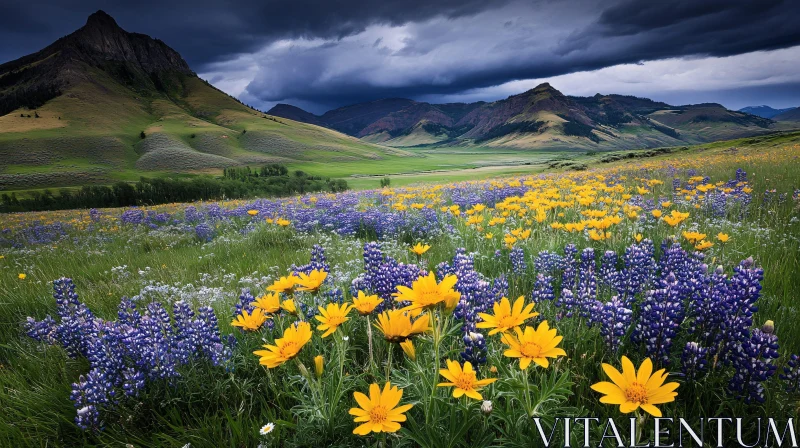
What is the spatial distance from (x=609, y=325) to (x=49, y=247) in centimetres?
1162

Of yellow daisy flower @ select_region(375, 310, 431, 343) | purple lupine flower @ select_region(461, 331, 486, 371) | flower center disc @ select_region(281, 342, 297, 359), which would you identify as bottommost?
purple lupine flower @ select_region(461, 331, 486, 371)

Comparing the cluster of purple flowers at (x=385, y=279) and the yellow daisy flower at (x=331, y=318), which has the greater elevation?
the yellow daisy flower at (x=331, y=318)

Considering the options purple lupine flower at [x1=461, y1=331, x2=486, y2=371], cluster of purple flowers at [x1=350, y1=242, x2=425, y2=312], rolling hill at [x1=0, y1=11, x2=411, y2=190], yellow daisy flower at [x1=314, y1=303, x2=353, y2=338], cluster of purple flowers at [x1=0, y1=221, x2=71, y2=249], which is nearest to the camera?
yellow daisy flower at [x1=314, y1=303, x2=353, y2=338]

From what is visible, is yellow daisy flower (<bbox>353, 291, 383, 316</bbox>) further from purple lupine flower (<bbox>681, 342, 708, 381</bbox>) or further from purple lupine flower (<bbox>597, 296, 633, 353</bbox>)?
purple lupine flower (<bbox>681, 342, 708, 381</bbox>)

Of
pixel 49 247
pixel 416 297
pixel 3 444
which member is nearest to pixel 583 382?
pixel 416 297

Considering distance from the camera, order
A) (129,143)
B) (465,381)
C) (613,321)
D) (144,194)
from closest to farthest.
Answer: (465,381) < (613,321) < (144,194) < (129,143)

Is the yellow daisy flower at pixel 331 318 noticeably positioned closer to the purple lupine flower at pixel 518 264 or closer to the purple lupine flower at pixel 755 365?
the purple lupine flower at pixel 755 365

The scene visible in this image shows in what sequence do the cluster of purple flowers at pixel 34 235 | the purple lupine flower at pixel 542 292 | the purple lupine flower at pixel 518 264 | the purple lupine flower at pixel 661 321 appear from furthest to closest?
the cluster of purple flowers at pixel 34 235 < the purple lupine flower at pixel 518 264 < the purple lupine flower at pixel 542 292 < the purple lupine flower at pixel 661 321

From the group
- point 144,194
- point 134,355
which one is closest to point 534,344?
point 134,355

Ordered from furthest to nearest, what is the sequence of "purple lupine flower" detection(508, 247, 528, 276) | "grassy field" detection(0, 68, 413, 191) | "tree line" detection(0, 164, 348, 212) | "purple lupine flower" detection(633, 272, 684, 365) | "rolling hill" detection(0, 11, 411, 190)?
1. "rolling hill" detection(0, 11, 411, 190)
2. "grassy field" detection(0, 68, 413, 191)
3. "tree line" detection(0, 164, 348, 212)
4. "purple lupine flower" detection(508, 247, 528, 276)
5. "purple lupine flower" detection(633, 272, 684, 365)

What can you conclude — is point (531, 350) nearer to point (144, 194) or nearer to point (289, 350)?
point (289, 350)

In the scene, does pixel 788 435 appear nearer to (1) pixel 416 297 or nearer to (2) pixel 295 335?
(1) pixel 416 297

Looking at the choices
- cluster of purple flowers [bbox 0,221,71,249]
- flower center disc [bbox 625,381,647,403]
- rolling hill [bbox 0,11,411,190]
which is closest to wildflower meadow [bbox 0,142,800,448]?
flower center disc [bbox 625,381,647,403]

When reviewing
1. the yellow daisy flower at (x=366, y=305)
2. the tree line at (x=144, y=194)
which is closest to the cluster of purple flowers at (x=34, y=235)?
the yellow daisy flower at (x=366, y=305)
